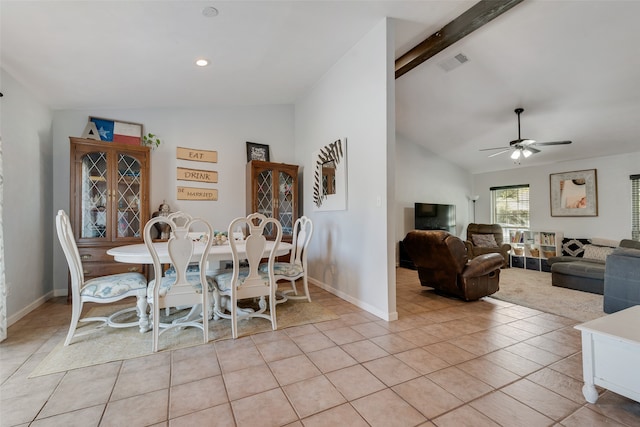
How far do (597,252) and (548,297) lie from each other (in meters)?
2.01

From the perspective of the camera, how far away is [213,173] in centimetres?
426

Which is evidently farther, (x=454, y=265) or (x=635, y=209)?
(x=635, y=209)

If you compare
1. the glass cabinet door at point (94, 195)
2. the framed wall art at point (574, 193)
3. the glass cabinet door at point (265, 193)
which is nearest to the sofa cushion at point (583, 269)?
the framed wall art at point (574, 193)

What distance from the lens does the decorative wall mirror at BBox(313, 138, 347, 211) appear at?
134 inches

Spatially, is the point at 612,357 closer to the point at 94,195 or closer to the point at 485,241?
the point at 94,195

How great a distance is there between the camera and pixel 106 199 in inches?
133

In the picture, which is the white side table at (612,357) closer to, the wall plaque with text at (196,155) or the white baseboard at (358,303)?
the white baseboard at (358,303)

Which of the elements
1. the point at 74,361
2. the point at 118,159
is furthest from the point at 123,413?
the point at 118,159

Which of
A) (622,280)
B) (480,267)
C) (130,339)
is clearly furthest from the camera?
(480,267)

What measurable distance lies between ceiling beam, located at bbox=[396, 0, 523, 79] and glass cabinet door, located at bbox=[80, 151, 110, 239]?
155 inches

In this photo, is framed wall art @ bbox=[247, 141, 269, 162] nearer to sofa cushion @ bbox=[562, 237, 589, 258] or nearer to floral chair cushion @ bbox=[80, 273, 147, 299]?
floral chair cushion @ bbox=[80, 273, 147, 299]

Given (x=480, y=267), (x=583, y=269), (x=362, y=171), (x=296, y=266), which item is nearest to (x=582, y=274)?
(x=583, y=269)

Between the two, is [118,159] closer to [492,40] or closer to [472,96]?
[492,40]

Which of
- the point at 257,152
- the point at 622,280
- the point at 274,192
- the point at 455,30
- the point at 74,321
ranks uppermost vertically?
the point at 455,30
